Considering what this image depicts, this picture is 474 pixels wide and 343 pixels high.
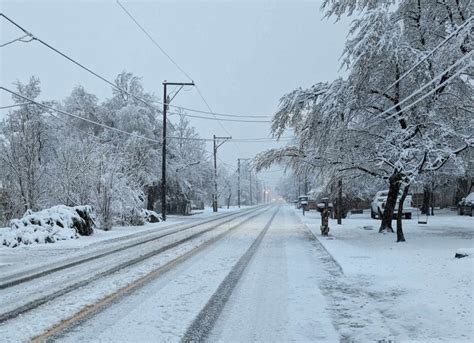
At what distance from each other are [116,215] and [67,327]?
22403 millimetres

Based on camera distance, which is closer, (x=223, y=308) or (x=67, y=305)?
(x=223, y=308)

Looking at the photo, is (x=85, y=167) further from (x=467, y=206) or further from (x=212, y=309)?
(x=467, y=206)

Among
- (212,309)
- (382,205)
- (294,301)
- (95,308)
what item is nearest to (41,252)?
(95,308)

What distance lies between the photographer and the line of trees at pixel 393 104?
53.2 ft

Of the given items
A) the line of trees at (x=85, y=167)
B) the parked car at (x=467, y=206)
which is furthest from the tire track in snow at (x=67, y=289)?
the parked car at (x=467, y=206)

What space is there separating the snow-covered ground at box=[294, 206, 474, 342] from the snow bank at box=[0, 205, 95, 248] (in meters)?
10.7

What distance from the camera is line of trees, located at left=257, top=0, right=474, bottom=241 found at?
53.2 ft

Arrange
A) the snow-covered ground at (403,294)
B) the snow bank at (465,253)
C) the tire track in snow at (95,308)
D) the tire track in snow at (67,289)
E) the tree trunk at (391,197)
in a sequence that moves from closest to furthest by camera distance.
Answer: the tire track in snow at (95,308)
the snow-covered ground at (403,294)
the tire track in snow at (67,289)
the snow bank at (465,253)
the tree trunk at (391,197)

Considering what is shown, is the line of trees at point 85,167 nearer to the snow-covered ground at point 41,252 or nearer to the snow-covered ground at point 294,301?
the snow-covered ground at point 41,252

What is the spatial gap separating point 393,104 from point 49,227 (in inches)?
563

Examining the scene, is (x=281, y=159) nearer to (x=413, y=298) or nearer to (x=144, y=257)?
(x=144, y=257)

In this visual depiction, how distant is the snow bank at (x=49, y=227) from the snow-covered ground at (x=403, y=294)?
10.7 m

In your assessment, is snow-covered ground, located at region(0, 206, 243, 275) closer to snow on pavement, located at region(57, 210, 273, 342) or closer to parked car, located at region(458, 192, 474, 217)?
snow on pavement, located at region(57, 210, 273, 342)

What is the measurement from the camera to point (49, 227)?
746 inches
